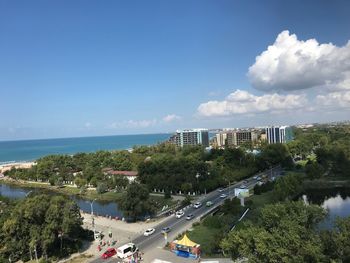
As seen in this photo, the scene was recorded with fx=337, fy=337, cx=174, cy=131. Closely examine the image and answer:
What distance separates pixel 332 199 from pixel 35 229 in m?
49.2

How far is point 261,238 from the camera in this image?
2203cm

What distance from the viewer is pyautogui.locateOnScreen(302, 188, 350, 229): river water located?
52444 mm

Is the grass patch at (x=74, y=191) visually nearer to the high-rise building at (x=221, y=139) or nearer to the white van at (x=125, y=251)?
the white van at (x=125, y=251)

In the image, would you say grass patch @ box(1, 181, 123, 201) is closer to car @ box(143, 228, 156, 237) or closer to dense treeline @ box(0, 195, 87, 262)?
car @ box(143, 228, 156, 237)

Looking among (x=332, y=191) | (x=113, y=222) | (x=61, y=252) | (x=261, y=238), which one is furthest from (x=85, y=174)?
(x=261, y=238)

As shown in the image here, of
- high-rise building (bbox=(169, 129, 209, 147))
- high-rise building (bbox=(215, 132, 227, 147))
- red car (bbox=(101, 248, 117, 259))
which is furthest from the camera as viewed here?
high-rise building (bbox=(215, 132, 227, 147))

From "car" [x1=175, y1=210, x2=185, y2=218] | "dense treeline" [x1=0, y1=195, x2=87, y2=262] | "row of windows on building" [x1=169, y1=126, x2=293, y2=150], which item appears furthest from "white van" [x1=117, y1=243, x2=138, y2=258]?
"row of windows on building" [x1=169, y1=126, x2=293, y2=150]

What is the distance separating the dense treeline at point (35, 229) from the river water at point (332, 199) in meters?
37.7

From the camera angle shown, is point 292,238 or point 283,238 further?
point 283,238

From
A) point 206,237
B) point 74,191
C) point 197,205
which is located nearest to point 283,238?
point 206,237

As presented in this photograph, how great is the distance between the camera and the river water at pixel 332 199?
172 ft

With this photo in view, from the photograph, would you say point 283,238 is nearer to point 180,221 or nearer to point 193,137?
point 180,221

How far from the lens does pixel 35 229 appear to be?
32875mm

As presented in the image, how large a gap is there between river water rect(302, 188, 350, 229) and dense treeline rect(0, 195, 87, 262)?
3775 cm
